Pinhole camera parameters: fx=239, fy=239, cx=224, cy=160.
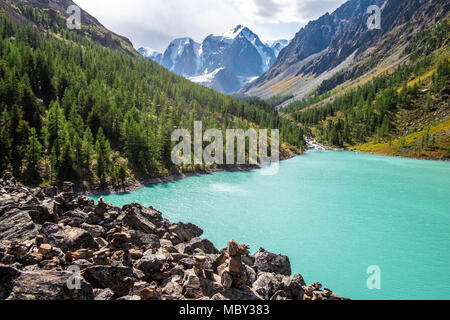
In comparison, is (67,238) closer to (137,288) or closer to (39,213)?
(39,213)

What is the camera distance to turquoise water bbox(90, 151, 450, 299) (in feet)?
92.8

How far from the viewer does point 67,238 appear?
1669 cm

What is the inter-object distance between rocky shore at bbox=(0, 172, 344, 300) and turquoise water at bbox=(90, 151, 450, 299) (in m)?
13.9

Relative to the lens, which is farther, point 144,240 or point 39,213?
point 144,240

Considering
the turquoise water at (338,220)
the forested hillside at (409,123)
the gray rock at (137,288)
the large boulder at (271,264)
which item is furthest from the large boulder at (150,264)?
the forested hillside at (409,123)

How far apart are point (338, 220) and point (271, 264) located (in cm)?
3049

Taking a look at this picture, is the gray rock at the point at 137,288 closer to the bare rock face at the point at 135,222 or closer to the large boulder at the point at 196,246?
the large boulder at the point at 196,246

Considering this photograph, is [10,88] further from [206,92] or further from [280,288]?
[206,92]

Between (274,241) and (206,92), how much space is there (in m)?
160

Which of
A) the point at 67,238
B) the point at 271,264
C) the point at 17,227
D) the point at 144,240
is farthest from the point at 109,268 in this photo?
the point at 271,264

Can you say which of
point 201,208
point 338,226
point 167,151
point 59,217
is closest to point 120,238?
point 59,217

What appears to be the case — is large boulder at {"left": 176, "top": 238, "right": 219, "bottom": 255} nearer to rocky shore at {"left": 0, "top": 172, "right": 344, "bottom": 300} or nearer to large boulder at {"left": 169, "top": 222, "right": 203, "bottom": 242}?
rocky shore at {"left": 0, "top": 172, "right": 344, "bottom": 300}

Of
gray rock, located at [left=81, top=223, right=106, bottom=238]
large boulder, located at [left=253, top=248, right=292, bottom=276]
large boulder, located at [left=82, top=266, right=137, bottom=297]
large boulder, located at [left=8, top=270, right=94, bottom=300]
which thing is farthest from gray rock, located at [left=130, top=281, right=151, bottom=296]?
large boulder, located at [left=253, top=248, right=292, bottom=276]

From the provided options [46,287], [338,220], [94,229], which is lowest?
[338,220]
